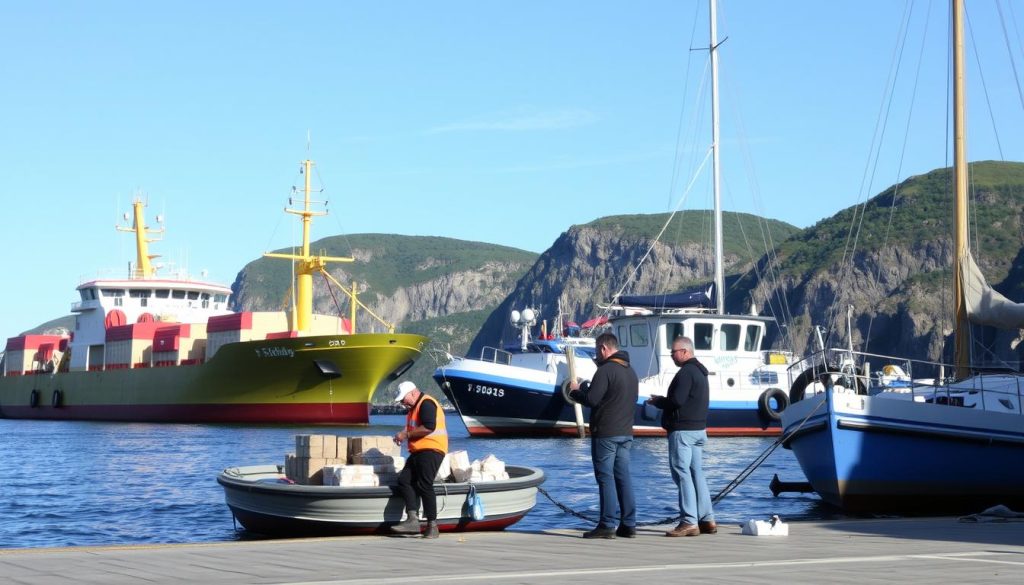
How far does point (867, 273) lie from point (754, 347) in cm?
12248

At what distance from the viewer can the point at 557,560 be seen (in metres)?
9.09

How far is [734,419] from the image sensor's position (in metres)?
39.8

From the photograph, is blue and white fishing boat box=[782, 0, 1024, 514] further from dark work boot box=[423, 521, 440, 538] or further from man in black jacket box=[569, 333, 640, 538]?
dark work boot box=[423, 521, 440, 538]

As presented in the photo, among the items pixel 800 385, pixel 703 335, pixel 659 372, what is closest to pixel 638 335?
pixel 659 372

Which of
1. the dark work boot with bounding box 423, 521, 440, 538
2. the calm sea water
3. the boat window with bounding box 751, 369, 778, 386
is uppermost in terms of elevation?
the boat window with bounding box 751, 369, 778, 386

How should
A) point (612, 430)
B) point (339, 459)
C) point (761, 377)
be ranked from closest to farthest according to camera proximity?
1. point (612, 430)
2. point (339, 459)
3. point (761, 377)

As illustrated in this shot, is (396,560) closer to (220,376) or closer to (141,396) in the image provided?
(220,376)

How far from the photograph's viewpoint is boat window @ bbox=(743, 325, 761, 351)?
39.3 m

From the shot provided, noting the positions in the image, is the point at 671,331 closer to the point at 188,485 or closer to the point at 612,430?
the point at 188,485

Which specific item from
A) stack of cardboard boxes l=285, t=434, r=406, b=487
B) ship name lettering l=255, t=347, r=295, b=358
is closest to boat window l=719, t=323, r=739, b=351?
ship name lettering l=255, t=347, r=295, b=358

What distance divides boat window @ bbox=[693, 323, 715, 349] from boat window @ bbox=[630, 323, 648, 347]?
5.38 ft

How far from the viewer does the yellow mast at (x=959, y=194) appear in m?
20.1

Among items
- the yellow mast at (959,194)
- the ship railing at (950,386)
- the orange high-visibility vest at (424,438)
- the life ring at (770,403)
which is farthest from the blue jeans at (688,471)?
the life ring at (770,403)

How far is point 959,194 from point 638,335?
744 inches
